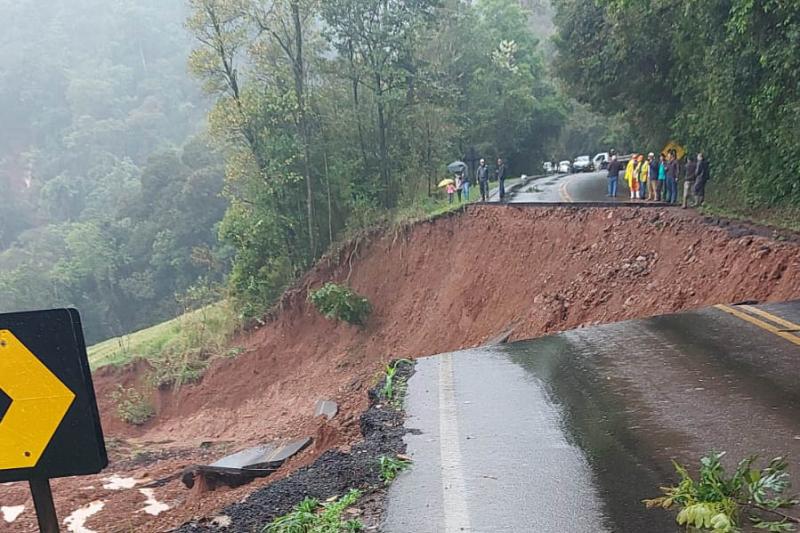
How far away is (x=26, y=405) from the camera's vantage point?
247 cm

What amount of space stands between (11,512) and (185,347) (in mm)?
14164

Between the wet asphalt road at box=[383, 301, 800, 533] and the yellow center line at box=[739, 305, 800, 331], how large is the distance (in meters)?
0.03

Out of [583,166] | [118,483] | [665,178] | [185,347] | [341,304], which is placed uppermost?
[583,166]

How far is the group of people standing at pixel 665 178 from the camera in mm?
15891

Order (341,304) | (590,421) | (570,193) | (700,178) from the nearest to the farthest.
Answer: (590,421) → (700,178) → (341,304) → (570,193)

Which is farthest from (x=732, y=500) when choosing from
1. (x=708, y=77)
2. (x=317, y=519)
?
(x=708, y=77)

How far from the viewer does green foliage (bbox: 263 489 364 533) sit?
13.0 ft

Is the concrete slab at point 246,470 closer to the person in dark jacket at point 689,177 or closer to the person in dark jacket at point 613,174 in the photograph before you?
the person in dark jacket at point 689,177

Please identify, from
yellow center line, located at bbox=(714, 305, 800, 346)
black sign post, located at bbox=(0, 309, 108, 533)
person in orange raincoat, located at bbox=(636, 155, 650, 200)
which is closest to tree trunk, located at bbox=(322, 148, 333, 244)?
person in orange raincoat, located at bbox=(636, 155, 650, 200)

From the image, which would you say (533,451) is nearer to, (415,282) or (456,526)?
(456,526)

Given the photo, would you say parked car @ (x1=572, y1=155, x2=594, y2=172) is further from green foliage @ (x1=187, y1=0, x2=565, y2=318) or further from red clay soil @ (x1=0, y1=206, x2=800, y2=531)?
red clay soil @ (x1=0, y1=206, x2=800, y2=531)

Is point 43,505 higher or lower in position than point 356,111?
lower

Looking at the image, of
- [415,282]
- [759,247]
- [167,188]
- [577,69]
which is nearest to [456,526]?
[759,247]

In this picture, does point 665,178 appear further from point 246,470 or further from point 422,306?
point 246,470
